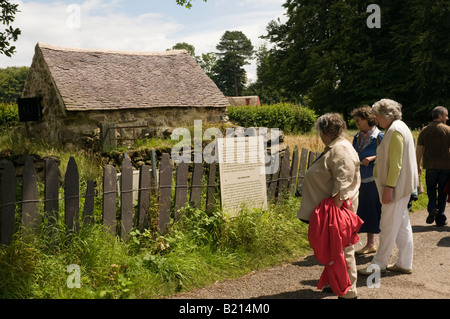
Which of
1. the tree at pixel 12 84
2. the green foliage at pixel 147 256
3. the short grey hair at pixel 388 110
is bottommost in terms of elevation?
the green foliage at pixel 147 256

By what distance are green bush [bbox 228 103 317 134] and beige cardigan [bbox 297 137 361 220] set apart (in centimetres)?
2000

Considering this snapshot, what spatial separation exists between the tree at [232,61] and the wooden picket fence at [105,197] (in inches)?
2443

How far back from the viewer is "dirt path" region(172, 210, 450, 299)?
4.33 m

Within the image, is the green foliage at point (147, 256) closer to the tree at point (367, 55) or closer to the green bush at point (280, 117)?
the green bush at point (280, 117)

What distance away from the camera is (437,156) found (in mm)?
7031

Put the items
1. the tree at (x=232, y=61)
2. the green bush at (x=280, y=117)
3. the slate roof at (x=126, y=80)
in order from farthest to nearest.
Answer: the tree at (x=232, y=61)
the green bush at (x=280, y=117)
the slate roof at (x=126, y=80)

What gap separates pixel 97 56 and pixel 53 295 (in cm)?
1435

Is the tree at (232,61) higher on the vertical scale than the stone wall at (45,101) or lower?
higher

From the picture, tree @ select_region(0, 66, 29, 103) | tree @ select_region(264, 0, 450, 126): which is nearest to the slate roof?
tree @ select_region(264, 0, 450, 126)

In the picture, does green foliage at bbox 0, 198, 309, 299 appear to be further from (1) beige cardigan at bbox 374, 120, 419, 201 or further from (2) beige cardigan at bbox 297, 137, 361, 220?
(1) beige cardigan at bbox 374, 120, 419, 201

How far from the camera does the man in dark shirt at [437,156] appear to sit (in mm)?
6988

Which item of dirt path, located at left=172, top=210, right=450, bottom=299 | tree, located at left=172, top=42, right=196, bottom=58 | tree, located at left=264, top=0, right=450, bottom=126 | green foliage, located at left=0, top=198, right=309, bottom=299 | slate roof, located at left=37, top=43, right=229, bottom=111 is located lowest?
dirt path, located at left=172, top=210, right=450, bottom=299

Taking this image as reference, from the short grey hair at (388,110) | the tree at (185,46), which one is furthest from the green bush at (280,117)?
the tree at (185,46)

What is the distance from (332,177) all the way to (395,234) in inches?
54.4
